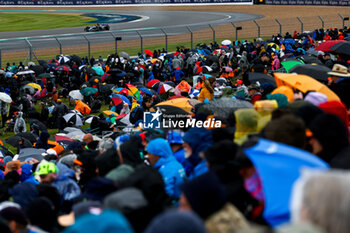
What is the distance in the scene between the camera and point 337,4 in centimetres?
5978

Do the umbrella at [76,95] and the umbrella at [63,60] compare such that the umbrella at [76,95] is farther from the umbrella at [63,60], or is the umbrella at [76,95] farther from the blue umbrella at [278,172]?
the blue umbrella at [278,172]

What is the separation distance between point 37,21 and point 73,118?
43.7 metres

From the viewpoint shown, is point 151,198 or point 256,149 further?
point 151,198

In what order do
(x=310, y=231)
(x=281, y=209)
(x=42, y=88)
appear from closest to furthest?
(x=310, y=231)
(x=281, y=209)
(x=42, y=88)

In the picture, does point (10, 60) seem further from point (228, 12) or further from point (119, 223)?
point (228, 12)

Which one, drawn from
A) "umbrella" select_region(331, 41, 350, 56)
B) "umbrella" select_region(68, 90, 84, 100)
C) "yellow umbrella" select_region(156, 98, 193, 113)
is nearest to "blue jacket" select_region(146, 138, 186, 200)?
"yellow umbrella" select_region(156, 98, 193, 113)

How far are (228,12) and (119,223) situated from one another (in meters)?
63.2

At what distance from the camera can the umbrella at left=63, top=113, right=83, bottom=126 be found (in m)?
16.2

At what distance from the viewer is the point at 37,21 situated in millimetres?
57281

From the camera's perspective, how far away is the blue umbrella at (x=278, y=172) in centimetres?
366

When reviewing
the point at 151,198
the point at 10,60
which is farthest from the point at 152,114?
the point at 10,60

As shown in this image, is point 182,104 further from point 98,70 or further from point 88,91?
point 98,70

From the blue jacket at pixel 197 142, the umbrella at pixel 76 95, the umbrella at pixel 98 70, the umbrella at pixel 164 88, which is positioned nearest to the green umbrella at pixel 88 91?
the umbrella at pixel 76 95

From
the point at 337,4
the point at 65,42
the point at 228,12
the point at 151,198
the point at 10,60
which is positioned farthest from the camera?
the point at 228,12
